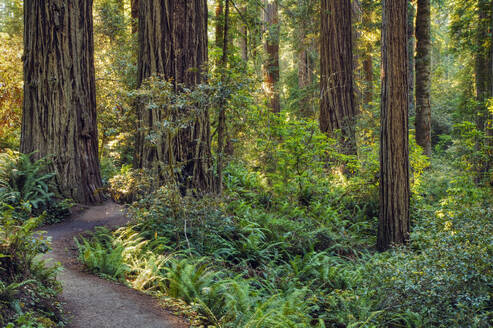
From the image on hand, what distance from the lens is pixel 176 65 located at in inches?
319

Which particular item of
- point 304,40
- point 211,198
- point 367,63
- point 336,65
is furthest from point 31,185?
point 367,63

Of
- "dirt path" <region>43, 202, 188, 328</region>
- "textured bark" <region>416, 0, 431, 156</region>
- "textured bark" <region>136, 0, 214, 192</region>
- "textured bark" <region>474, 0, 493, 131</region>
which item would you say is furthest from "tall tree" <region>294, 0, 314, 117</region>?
"dirt path" <region>43, 202, 188, 328</region>

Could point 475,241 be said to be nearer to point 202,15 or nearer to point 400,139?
point 400,139

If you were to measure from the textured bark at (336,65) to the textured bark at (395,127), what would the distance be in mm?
5041

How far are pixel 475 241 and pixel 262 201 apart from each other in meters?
5.41

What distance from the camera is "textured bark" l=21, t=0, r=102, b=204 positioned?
788 cm

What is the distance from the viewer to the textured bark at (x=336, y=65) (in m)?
12.9

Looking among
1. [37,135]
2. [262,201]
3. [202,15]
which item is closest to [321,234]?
[262,201]

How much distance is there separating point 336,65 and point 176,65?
6.65m

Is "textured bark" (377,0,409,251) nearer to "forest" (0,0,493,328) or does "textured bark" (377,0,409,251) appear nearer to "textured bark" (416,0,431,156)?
"forest" (0,0,493,328)

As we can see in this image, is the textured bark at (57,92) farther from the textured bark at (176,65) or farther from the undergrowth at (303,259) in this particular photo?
the undergrowth at (303,259)

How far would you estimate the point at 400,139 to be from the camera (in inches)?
300

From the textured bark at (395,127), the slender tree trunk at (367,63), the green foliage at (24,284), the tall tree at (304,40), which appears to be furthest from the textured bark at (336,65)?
the green foliage at (24,284)

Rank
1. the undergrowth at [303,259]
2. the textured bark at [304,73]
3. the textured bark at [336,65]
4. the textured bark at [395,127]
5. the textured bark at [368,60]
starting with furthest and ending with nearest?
1. the textured bark at [304,73]
2. the textured bark at [368,60]
3. the textured bark at [336,65]
4. the textured bark at [395,127]
5. the undergrowth at [303,259]
